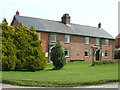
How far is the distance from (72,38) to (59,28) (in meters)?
3.29

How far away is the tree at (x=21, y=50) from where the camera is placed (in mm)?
16500

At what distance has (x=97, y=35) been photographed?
3588cm

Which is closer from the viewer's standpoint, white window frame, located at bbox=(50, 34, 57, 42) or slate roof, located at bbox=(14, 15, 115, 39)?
slate roof, located at bbox=(14, 15, 115, 39)

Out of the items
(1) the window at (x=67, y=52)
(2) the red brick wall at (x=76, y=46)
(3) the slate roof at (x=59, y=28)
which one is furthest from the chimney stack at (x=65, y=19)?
(1) the window at (x=67, y=52)

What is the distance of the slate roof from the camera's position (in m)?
28.7

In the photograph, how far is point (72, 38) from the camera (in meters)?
31.7

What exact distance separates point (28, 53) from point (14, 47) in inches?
64.6

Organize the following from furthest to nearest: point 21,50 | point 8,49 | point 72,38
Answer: point 72,38
point 21,50
point 8,49

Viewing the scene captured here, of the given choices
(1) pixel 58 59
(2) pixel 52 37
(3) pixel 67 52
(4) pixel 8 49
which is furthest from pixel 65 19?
(4) pixel 8 49

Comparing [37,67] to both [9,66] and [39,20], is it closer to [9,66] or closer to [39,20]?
[9,66]

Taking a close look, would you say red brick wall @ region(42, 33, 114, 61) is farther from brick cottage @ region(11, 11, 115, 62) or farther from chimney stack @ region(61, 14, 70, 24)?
chimney stack @ region(61, 14, 70, 24)

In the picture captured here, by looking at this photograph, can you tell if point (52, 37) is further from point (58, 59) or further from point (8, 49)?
point (8, 49)

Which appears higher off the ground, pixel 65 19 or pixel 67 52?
pixel 65 19

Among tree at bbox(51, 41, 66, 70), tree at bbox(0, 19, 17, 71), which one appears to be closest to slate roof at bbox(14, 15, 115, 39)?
tree at bbox(0, 19, 17, 71)
